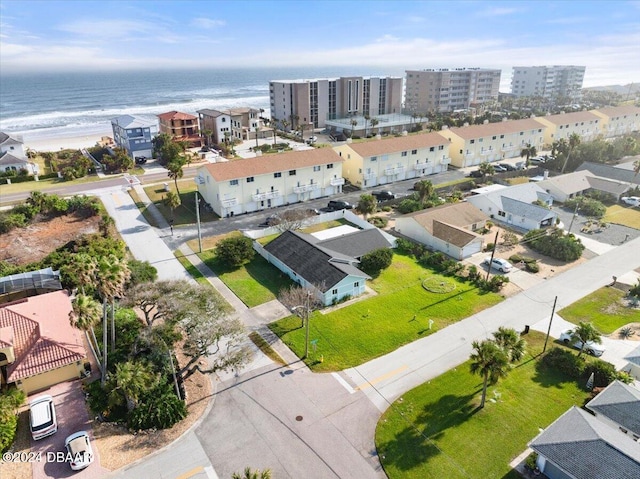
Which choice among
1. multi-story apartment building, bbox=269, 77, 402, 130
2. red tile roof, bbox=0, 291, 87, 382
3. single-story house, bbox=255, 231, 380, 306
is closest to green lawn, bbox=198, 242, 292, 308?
single-story house, bbox=255, 231, 380, 306

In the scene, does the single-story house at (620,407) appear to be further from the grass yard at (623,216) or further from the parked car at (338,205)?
the parked car at (338,205)

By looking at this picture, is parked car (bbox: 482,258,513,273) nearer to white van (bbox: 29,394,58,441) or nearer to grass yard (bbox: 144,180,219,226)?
grass yard (bbox: 144,180,219,226)

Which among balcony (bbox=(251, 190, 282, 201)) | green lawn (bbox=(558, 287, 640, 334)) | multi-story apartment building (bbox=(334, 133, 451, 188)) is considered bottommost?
green lawn (bbox=(558, 287, 640, 334))

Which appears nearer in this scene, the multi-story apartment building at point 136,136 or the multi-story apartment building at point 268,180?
the multi-story apartment building at point 268,180

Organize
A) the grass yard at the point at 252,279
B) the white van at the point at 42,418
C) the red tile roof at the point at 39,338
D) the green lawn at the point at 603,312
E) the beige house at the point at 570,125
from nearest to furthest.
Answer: the white van at the point at 42,418
the red tile roof at the point at 39,338
the green lawn at the point at 603,312
the grass yard at the point at 252,279
the beige house at the point at 570,125

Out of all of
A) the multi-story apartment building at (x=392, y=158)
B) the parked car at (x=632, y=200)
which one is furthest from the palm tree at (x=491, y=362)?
the parked car at (x=632, y=200)

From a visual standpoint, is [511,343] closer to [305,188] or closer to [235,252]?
[235,252]
